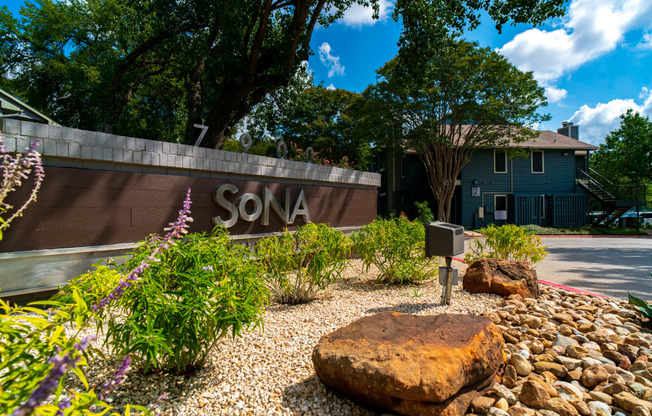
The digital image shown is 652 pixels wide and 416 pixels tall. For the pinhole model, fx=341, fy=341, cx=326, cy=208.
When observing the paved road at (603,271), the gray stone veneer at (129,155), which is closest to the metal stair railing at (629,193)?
the paved road at (603,271)

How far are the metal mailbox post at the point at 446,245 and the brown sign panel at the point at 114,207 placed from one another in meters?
3.83

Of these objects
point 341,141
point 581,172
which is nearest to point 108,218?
point 341,141

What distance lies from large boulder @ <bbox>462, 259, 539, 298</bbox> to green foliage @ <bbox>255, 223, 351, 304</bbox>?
2.01 meters

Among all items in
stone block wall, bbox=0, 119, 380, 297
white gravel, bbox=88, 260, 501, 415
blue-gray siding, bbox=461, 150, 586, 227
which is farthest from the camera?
blue-gray siding, bbox=461, 150, 586, 227

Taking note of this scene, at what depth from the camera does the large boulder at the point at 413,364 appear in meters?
2.13

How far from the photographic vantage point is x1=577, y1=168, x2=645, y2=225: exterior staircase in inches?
821

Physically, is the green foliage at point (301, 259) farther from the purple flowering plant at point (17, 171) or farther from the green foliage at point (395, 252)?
the purple flowering plant at point (17, 171)

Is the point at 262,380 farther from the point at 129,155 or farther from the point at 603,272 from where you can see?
the point at 603,272

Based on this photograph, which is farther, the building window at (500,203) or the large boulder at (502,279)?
the building window at (500,203)

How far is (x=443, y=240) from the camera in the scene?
14.9 ft

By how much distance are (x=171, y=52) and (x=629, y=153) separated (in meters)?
36.8

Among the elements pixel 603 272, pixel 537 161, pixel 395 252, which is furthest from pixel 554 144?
pixel 395 252

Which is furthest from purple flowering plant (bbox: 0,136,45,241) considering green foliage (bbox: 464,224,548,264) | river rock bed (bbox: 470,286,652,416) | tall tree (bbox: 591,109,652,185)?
tall tree (bbox: 591,109,652,185)

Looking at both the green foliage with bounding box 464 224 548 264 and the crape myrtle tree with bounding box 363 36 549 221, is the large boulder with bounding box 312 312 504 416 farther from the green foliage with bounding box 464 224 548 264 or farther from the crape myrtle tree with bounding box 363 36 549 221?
the crape myrtle tree with bounding box 363 36 549 221
